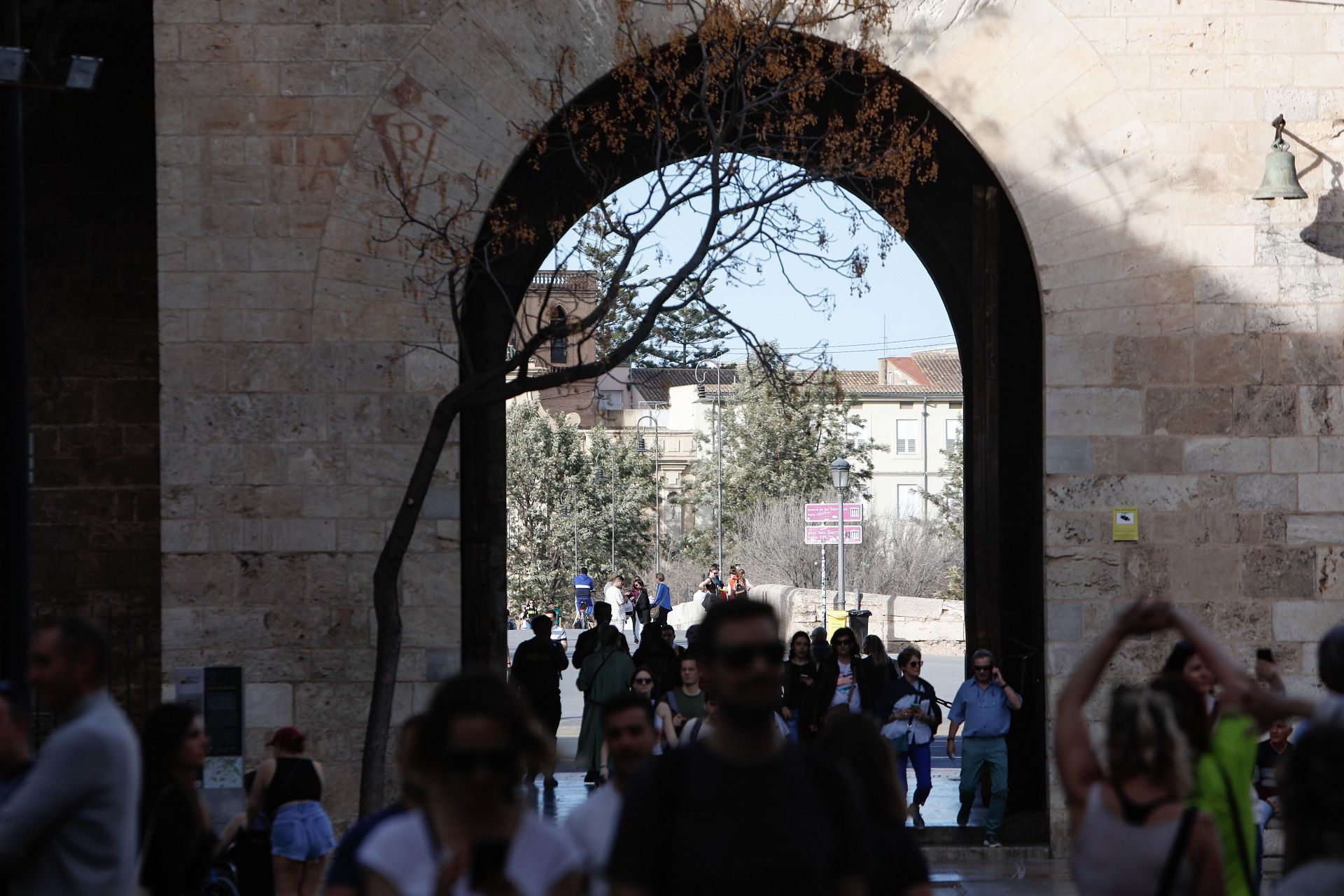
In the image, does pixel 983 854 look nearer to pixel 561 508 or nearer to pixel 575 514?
pixel 575 514

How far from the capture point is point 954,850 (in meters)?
11.1

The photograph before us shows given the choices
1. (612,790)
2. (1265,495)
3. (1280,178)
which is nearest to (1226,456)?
(1265,495)

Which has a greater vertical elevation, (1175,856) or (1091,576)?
(1091,576)

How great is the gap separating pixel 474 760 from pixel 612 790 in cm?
98

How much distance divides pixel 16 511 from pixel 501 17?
5.57m

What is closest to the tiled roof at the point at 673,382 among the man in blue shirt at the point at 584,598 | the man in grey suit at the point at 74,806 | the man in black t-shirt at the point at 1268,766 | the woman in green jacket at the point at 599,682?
the man in blue shirt at the point at 584,598

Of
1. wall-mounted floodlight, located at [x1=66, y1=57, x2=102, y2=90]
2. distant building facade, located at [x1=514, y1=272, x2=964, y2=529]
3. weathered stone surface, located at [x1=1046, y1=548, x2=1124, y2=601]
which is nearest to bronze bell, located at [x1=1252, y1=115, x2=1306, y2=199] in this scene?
weathered stone surface, located at [x1=1046, y1=548, x2=1124, y2=601]

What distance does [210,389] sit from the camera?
10586 millimetres

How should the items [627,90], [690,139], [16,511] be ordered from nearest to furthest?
[16,511] → [627,90] → [690,139]

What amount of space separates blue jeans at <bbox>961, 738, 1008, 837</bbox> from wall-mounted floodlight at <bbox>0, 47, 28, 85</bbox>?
25.1ft

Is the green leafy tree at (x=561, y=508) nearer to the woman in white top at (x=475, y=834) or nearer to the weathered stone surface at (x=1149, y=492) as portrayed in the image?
the weathered stone surface at (x=1149, y=492)

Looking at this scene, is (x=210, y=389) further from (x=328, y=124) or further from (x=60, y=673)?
(x=60, y=673)

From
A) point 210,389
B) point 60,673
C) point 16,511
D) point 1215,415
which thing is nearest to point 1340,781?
point 60,673

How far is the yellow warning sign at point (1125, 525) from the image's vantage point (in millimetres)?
10727
